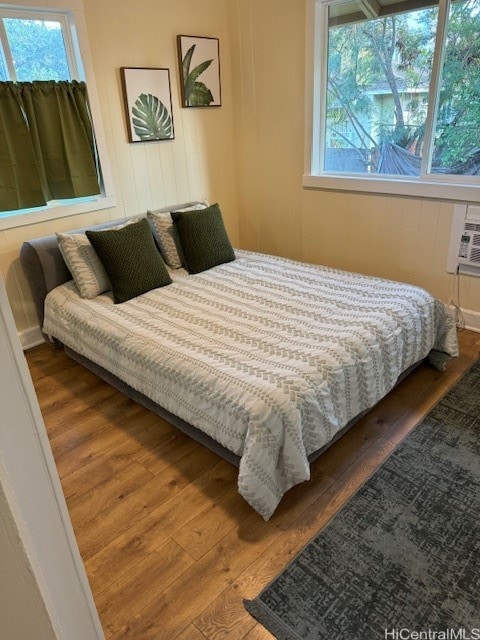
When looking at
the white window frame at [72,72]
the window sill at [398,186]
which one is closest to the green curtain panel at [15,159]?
the white window frame at [72,72]

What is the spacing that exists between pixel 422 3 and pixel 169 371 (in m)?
2.78

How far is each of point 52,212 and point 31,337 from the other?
0.91 m

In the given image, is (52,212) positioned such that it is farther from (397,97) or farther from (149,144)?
(397,97)

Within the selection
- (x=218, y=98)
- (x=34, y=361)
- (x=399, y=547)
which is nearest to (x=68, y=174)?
(x=34, y=361)

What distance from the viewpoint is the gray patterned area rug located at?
1382mm

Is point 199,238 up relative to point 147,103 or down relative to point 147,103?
down

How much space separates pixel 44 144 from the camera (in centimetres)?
283

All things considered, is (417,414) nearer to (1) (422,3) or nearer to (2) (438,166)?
(2) (438,166)

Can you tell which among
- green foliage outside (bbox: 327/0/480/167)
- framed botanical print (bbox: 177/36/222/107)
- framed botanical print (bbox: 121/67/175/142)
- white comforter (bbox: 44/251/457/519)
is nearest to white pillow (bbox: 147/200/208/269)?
white comforter (bbox: 44/251/457/519)

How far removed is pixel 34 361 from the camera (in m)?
3.01

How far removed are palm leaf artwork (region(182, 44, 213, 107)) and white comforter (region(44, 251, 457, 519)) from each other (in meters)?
1.56

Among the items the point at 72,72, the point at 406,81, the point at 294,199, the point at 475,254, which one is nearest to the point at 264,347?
the point at 475,254

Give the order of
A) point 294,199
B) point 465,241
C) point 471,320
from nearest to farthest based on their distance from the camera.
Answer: point 465,241
point 471,320
point 294,199

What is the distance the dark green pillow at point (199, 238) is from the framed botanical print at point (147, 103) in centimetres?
75
